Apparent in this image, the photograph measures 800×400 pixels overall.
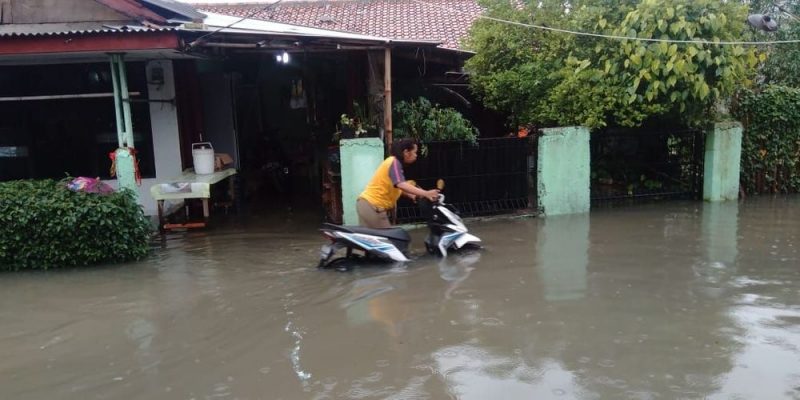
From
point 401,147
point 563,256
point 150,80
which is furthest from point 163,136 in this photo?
point 563,256

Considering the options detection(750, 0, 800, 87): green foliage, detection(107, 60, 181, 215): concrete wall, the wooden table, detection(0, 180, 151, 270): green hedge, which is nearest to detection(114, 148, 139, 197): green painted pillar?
the wooden table

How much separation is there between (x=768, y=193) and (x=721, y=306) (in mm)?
7349

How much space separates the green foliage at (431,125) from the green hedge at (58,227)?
4070 mm

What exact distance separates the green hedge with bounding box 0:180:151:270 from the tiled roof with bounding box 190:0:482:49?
8.84 m

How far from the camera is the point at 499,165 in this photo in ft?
31.6

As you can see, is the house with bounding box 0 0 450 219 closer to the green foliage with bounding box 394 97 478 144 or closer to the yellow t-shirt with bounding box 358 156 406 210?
the green foliage with bounding box 394 97 478 144

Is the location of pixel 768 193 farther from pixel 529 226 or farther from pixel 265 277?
pixel 265 277

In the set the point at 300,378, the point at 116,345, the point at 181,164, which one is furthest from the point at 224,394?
the point at 181,164

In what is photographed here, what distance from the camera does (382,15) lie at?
16844 millimetres

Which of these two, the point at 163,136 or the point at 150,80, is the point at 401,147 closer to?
the point at 163,136

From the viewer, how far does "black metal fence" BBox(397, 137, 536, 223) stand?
9.19m

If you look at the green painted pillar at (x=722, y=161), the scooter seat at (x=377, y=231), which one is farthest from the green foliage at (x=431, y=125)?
the green painted pillar at (x=722, y=161)

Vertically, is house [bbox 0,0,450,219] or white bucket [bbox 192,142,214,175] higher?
house [bbox 0,0,450,219]

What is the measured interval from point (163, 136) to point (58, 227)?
12.8 ft
